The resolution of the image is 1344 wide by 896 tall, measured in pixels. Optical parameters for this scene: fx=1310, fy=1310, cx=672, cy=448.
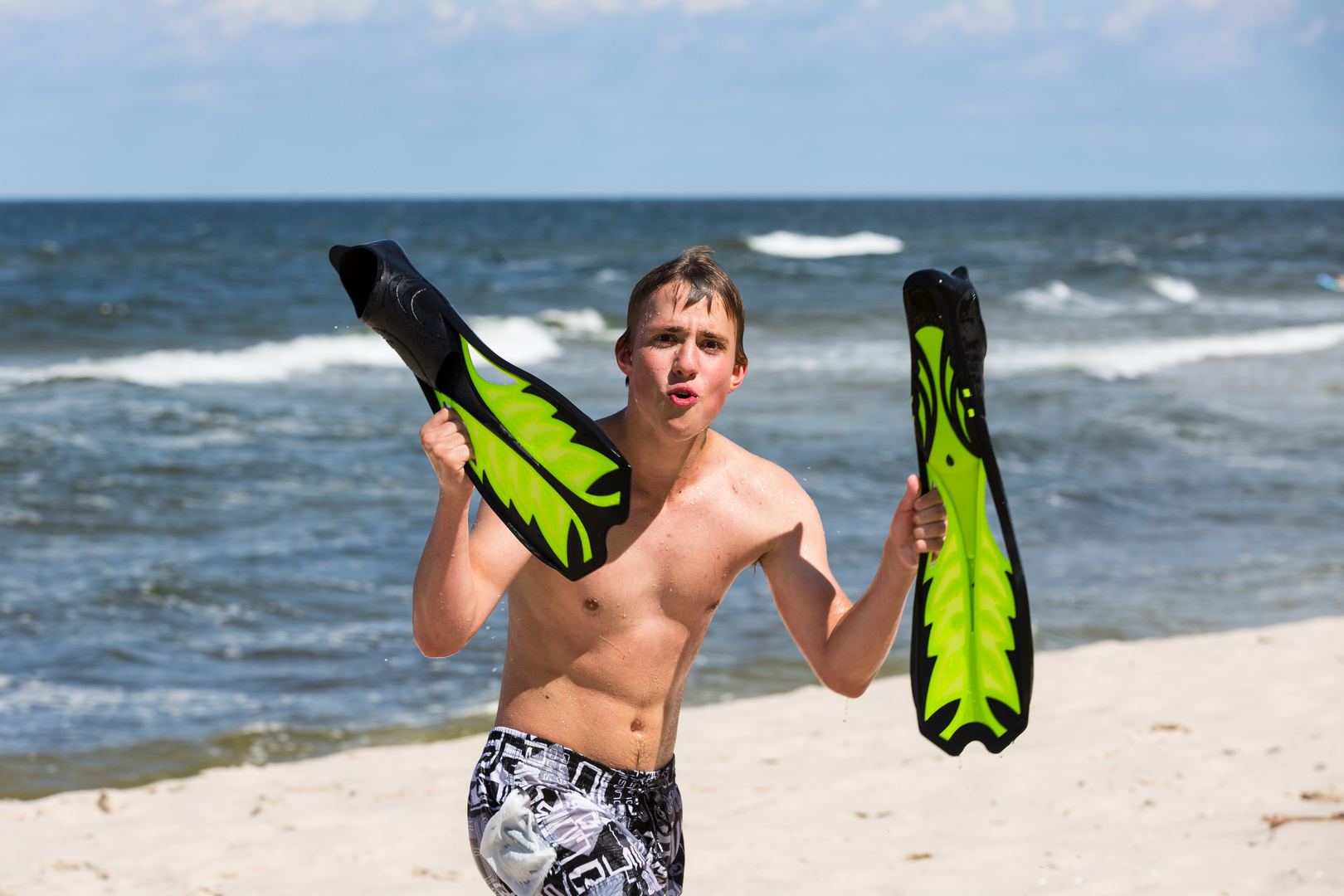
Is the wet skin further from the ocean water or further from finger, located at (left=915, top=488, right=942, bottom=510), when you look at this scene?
the ocean water

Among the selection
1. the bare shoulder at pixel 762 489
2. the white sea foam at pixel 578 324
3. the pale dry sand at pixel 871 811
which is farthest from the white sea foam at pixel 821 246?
the bare shoulder at pixel 762 489

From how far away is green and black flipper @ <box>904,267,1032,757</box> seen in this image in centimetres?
218

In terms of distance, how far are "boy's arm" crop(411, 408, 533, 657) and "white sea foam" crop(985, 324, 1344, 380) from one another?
15402 millimetres

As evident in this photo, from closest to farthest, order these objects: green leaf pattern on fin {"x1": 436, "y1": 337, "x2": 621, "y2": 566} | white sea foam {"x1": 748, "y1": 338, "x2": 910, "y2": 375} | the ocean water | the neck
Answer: green leaf pattern on fin {"x1": 436, "y1": 337, "x2": 621, "y2": 566} < the neck < the ocean water < white sea foam {"x1": 748, "y1": 338, "x2": 910, "y2": 375}

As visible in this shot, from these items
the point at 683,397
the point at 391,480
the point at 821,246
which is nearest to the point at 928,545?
the point at 683,397

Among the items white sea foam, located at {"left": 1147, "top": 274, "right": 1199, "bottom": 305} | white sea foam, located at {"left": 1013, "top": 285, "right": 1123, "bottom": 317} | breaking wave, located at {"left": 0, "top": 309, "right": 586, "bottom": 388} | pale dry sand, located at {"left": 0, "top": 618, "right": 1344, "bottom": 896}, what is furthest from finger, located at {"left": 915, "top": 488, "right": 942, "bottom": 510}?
white sea foam, located at {"left": 1147, "top": 274, "right": 1199, "bottom": 305}

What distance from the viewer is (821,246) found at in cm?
4659

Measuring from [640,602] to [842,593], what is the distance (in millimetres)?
392

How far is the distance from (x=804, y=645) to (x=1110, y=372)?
1592 centimetres

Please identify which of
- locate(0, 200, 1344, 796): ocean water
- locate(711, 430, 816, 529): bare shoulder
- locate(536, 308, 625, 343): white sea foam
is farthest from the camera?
locate(536, 308, 625, 343): white sea foam

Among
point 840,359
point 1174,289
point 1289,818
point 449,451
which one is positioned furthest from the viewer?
point 1174,289

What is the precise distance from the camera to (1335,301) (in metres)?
27.3

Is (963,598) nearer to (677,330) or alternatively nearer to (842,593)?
(842,593)

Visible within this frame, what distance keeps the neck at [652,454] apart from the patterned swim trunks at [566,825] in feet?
1.75
